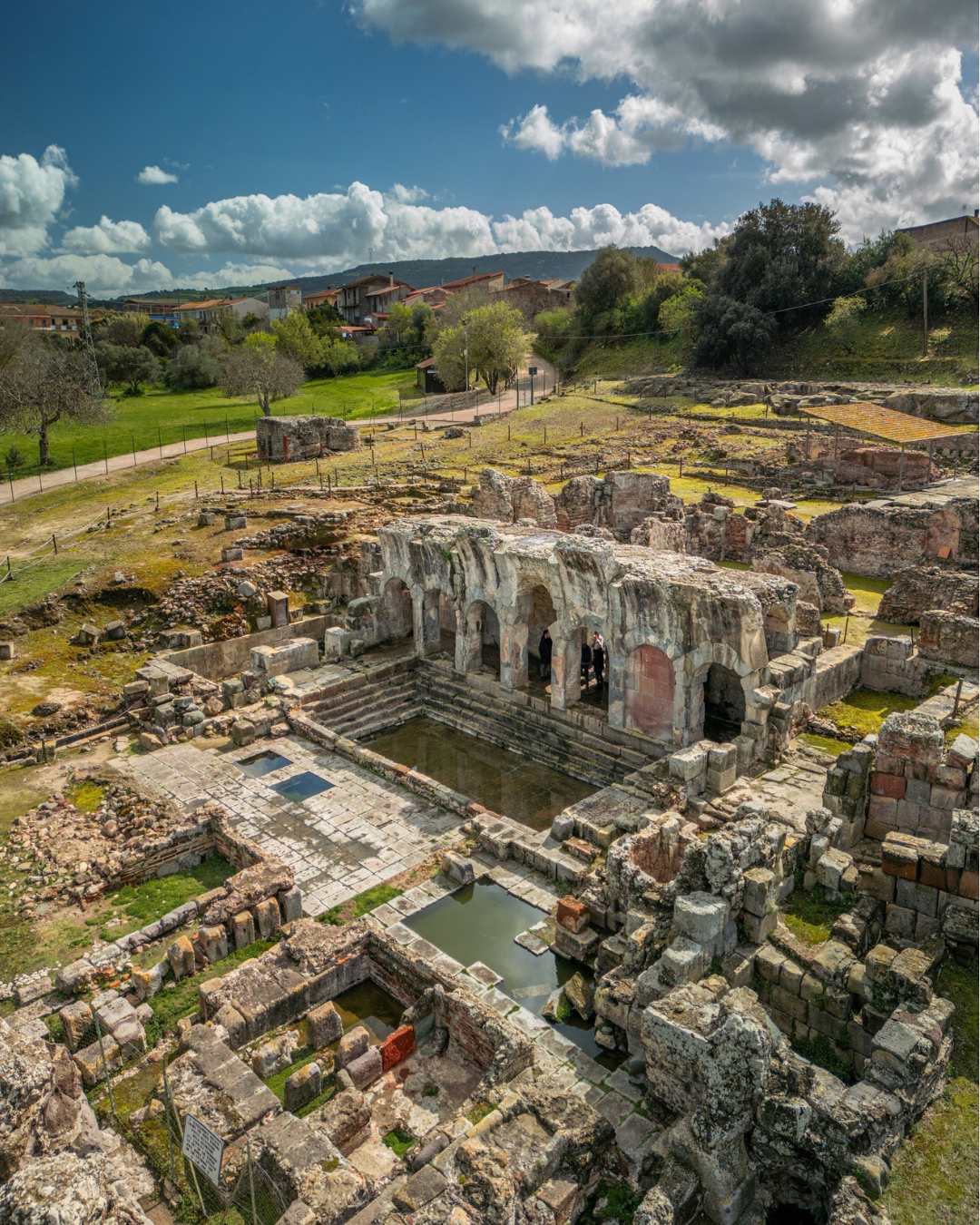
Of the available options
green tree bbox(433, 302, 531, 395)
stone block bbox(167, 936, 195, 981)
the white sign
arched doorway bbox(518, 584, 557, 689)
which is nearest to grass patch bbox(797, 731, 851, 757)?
arched doorway bbox(518, 584, 557, 689)

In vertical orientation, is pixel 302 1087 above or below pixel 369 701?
below

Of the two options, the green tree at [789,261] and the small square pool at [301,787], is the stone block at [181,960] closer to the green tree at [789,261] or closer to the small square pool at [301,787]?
the small square pool at [301,787]

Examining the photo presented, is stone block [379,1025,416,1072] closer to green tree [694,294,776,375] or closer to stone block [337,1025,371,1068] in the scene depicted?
stone block [337,1025,371,1068]

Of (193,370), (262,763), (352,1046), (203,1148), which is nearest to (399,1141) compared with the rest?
(352,1046)

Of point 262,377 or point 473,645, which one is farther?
point 262,377

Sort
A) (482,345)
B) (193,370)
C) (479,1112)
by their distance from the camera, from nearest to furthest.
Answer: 1. (479,1112)
2. (482,345)
3. (193,370)

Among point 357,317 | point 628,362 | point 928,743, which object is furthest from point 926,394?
point 357,317

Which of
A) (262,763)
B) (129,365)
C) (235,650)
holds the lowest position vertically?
(262,763)

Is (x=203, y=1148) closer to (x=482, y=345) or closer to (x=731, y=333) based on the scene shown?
(x=482, y=345)

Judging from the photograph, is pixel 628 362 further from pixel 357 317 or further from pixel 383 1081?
pixel 383 1081
